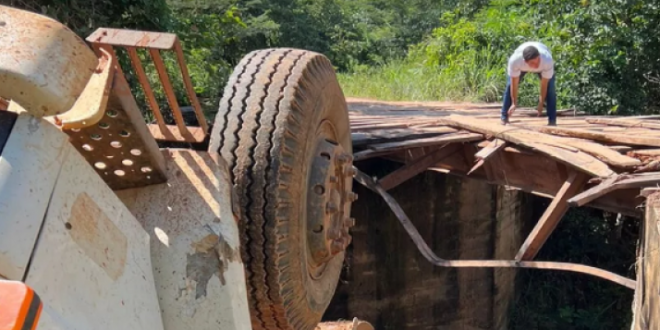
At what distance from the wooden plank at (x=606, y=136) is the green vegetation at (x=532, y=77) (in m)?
4.10

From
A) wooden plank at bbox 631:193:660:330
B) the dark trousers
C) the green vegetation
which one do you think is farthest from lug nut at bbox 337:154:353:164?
the green vegetation

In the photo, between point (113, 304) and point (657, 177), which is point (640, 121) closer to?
point (657, 177)

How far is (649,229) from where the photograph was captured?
400 centimetres

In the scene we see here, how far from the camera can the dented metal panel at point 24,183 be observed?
140cm

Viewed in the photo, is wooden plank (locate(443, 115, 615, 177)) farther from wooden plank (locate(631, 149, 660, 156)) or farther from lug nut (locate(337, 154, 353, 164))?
lug nut (locate(337, 154, 353, 164))

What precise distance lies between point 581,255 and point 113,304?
10967mm

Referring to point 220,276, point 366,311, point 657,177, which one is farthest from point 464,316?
point 220,276

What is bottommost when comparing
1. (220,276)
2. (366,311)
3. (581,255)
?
(581,255)

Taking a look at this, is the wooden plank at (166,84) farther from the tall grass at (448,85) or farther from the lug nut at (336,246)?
the tall grass at (448,85)

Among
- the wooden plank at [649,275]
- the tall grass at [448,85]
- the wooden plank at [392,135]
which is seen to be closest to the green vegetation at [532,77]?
the tall grass at [448,85]

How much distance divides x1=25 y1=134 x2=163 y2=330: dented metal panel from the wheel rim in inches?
53.5

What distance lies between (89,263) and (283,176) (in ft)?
4.39

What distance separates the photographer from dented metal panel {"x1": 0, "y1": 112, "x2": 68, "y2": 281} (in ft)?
4.60

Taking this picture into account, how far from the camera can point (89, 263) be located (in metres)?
1.62
